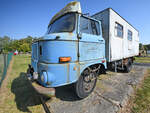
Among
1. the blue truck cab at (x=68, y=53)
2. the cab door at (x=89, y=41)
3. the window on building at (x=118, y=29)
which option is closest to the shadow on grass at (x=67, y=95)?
the blue truck cab at (x=68, y=53)

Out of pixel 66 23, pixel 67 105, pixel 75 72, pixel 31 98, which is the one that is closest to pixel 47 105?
pixel 67 105

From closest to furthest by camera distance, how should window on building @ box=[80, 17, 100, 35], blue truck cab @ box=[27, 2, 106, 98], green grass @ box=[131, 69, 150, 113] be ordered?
blue truck cab @ box=[27, 2, 106, 98] < green grass @ box=[131, 69, 150, 113] < window on building @ box=[80, 17, 100, 35]

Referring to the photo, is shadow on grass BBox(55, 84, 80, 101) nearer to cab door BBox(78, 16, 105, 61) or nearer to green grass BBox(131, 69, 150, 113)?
cab door BBox(78, 16, 105, 61)

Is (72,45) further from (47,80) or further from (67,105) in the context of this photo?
(67,105)

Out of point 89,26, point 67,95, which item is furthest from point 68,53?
point 67,95

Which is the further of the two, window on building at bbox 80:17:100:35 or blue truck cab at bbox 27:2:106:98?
window on building at bbox 80:17:100:35

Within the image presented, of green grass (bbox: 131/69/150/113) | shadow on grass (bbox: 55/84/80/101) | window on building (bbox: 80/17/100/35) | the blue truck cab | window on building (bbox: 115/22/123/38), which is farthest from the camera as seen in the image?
window on building (bbox: 115/22/123/38)

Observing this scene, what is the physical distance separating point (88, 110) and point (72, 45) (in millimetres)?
1823

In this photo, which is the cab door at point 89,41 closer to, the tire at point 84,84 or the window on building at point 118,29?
the tire at point 84,84

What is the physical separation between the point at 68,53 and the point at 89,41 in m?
0.86

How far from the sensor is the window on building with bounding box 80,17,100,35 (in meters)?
2.44

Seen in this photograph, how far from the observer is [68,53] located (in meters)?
2.02

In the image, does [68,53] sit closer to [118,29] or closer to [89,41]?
[89,41]

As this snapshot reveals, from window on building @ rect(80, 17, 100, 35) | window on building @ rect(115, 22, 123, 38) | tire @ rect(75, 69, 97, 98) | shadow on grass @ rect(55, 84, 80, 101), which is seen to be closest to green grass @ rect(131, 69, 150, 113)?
tire @ rect(75, 69, 97, 98)
